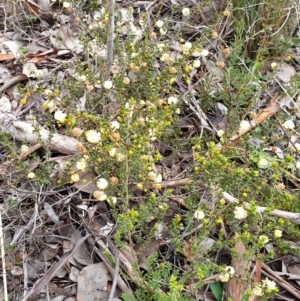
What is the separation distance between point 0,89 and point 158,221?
1.27 m

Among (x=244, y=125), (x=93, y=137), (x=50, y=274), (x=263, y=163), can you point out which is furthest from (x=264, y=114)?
(x=50, y=274)

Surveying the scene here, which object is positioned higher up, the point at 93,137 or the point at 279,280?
the point at 93,137

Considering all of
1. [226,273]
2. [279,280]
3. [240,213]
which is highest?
[240,213]

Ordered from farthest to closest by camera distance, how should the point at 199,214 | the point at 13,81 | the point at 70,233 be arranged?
the point at 13,81, the point at 70,233, the point at 199,214

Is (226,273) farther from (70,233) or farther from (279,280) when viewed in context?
(70,233)

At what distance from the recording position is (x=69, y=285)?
1912 mm

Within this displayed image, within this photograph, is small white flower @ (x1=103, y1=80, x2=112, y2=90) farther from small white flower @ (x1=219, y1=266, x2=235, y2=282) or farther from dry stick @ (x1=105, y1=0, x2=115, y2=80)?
small white flower @ (x1=219, y1=266, x2=235, y2=282)

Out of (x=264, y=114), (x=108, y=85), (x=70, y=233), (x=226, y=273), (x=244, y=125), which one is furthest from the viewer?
(x=264, y=114)

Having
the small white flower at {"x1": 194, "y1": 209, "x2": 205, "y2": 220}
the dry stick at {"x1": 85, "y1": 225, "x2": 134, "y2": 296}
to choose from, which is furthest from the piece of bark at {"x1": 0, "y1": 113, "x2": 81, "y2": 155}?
the small white flower at {"x1": 194, "y1": 209, "x2": 205, "y2": 220}

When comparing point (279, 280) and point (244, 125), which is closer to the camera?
point (279, 280)

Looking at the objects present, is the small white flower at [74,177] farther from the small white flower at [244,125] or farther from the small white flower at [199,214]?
the small white flower at [244,125]

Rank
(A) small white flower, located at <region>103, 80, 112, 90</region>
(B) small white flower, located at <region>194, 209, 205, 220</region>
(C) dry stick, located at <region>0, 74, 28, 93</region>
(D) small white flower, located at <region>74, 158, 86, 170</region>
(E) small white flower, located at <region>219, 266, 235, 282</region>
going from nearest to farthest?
1. (E) small white flower, located at <region>219, 266, 235, 282</region>
2. (B) small white flower, located at <region>194, 209, 205, 220</region>
3. (D) small white flower, located at <region>74, 158, 86, 170</region>
4. (A) small white flower, located at <region>103, 80, 112, 90</region>
5. (C) dry stick, located at <region>0, 74, 28, 93</region>

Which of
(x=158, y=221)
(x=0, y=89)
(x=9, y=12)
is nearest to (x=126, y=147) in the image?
(x=158, y=221)

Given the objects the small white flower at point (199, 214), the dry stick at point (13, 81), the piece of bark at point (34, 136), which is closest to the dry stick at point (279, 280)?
the small white flower at point (199, 214)
